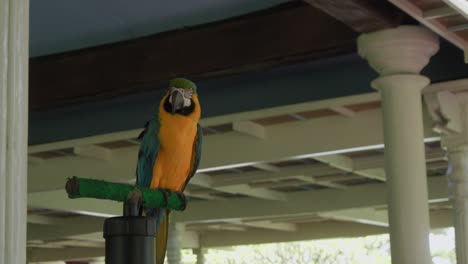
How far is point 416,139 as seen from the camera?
14.5 feet

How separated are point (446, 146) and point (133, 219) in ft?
16.6

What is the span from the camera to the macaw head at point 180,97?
230 cm

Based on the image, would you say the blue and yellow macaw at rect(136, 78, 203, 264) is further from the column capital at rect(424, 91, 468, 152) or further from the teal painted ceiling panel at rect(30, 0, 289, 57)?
the column capital at rect(424, 91, 468, 152)

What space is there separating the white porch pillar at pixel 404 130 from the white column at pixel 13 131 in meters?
3.36

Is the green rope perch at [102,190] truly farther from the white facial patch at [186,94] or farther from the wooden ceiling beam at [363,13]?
the wooden ceiling beam at [363,13]

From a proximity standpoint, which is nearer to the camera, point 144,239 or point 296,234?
point 144,239

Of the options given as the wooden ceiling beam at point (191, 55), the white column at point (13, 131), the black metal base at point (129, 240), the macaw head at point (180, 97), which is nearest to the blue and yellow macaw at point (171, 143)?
the macaw head at point (180, 97)

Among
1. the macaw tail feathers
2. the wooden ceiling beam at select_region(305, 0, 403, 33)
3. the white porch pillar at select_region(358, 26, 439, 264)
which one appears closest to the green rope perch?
the macaw tail feathers

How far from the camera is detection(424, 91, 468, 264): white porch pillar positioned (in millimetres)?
5465

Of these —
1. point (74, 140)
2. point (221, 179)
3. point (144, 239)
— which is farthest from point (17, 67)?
point (221, 179)

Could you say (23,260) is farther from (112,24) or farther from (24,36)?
(112,24)

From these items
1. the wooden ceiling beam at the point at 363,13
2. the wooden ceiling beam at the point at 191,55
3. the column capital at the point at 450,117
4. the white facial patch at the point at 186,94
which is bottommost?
the white facial patch at the point at 186,94

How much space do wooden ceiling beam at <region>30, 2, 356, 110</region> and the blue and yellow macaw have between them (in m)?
2.18

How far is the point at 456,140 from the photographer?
5.69 meters
